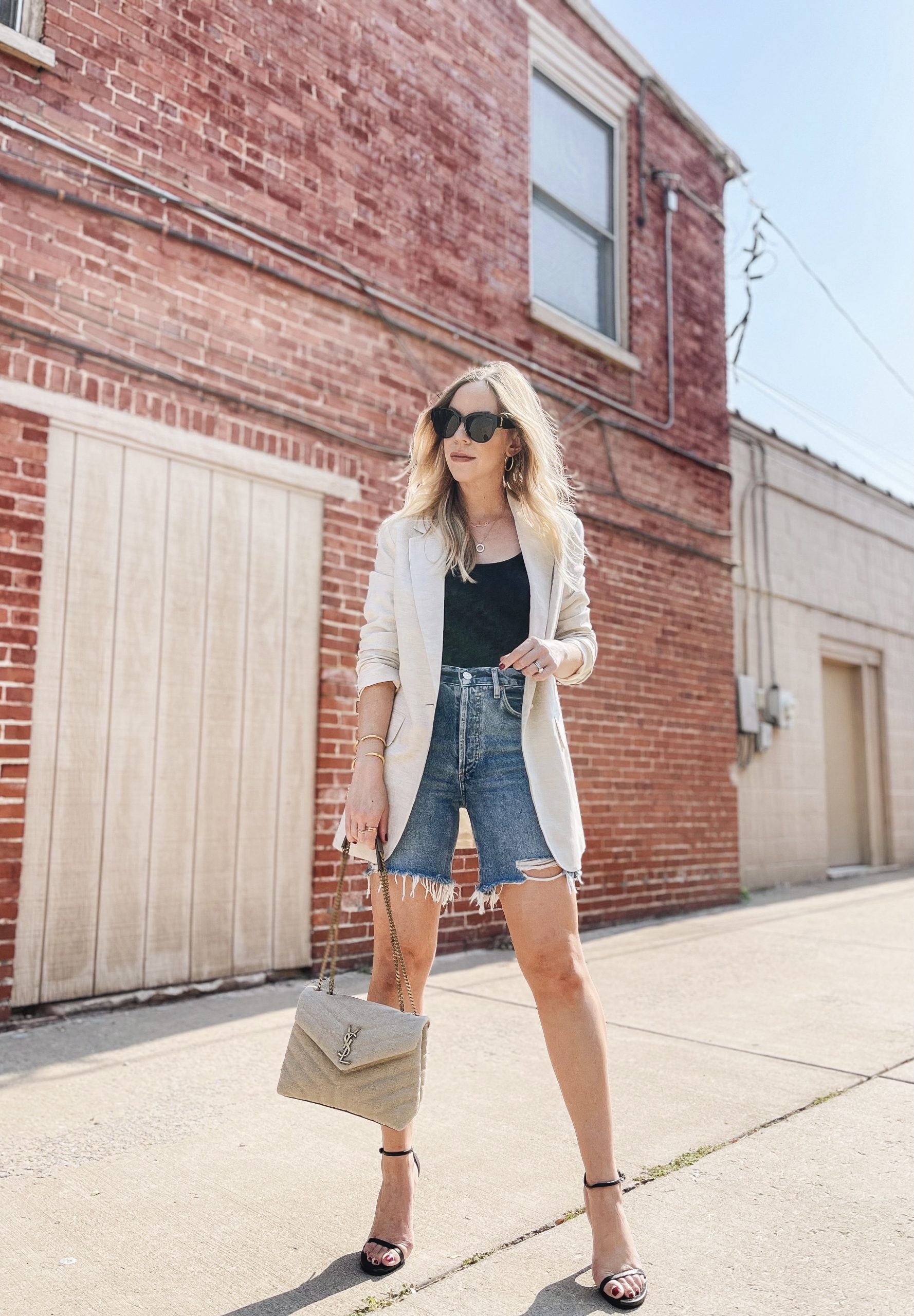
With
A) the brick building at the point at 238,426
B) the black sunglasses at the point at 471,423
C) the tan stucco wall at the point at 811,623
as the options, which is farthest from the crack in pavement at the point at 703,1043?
the tan stucco wall at the point at 811,623

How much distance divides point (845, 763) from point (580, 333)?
601 cm

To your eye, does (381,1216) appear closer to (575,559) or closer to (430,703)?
(430,703)

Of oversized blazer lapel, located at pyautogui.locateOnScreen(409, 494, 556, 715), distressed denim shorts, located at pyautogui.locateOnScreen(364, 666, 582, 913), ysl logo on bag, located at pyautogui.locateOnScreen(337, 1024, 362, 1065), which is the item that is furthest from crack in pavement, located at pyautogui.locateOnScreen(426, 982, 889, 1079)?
oversized blazer lapel, located at pyautogui.locateOnScreen(409, 494, 556, 715)

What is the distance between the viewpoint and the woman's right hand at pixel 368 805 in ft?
6.94

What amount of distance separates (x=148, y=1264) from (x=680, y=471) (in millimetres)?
6633

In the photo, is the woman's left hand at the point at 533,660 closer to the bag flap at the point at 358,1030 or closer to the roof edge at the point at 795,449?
the bag flap at the point at 358,1030

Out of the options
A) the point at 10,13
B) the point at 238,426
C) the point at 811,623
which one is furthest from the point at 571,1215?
the point at 811,623

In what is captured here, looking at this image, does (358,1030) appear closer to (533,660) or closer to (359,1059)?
→ (359,1059)

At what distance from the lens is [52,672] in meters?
4.07

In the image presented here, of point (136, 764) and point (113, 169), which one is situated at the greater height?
point (113, 169)

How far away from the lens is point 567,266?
23.6 feet

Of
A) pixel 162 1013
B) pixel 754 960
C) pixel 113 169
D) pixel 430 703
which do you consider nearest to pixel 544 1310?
pixel 430 703

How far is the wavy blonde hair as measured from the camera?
2.36 metres

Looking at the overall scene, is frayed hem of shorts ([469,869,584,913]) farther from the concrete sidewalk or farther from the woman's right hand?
the concrete sidewalk
